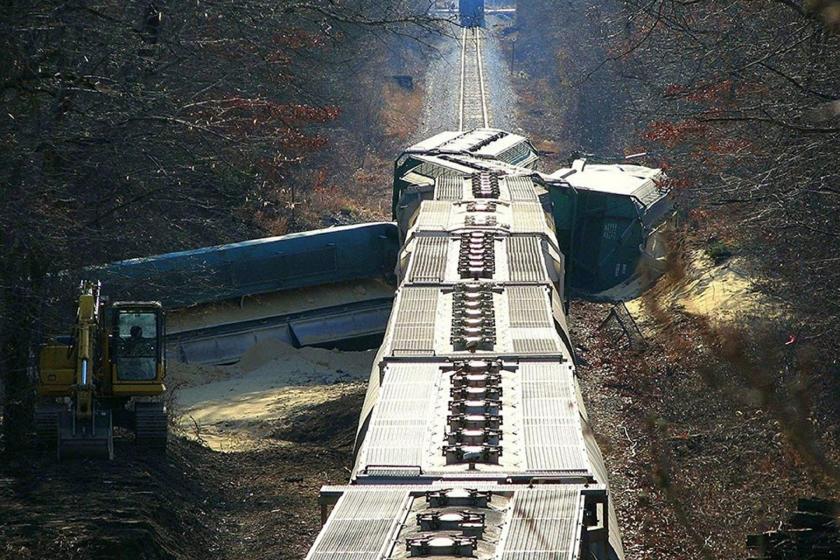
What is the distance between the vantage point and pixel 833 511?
14.9m

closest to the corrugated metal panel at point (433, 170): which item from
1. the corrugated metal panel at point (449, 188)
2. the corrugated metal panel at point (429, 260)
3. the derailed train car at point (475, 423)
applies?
the corrugated metal panel at point (449, 188)

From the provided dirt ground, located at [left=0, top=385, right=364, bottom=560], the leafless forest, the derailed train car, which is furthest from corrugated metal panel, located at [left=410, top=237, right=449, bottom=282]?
dirt ground, located at [left=0, top=385, right=364, bottom=560]

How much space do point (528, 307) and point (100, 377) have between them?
6.62 m

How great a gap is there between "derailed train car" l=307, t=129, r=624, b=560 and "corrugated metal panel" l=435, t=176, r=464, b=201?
2.26m

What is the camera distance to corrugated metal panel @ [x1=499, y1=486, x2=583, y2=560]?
30.2 ft

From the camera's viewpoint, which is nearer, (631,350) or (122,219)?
(122,219)

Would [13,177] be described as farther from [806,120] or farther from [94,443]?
[806,120]

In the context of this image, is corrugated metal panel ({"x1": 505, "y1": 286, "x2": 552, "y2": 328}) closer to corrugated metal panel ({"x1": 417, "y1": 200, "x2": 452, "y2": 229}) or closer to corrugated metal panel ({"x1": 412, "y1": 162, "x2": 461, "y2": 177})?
corrugated metal panel ({"x1": 417, "y1": 200, "x2": 452, "y2": 229})

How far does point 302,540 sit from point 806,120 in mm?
8323

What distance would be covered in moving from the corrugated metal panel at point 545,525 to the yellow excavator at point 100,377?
345 inches

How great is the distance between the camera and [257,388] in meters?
24.4

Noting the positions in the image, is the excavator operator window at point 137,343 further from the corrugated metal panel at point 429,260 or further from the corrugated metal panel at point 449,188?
the corrugated metal panel at point 449,188

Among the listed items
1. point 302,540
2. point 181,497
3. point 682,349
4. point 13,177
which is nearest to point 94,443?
point 181,497

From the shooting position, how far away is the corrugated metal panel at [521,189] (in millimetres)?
22875
